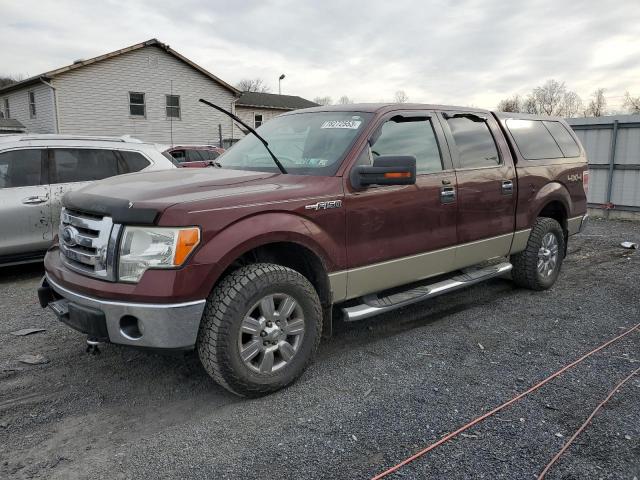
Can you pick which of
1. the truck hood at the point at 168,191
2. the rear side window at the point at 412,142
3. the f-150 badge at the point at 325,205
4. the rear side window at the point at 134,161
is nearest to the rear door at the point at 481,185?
the rear side window at the point at 412,142

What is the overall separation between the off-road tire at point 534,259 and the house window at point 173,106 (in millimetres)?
22507

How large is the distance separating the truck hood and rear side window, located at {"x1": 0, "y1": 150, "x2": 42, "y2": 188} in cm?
302

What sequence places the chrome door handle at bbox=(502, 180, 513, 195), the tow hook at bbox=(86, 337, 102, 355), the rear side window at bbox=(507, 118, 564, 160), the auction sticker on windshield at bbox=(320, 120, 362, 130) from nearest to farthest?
the tow hook at bbox=(86, 337, 102, 355)
the auction sticker on windshield at bbox=(320, 120, 362, 130)
the chrome door handle at bbox=(502, 180, 513, 195)
the rear side window at bbox=(507, 118, 564, 160)

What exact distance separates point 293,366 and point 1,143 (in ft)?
15.8

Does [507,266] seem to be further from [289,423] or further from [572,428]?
[289,423]

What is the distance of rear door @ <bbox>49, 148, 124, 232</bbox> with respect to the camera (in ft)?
20.2

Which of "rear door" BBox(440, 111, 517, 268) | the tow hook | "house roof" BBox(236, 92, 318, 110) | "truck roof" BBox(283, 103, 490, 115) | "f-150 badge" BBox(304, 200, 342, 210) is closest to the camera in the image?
the tow hook

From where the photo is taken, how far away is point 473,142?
482 cm

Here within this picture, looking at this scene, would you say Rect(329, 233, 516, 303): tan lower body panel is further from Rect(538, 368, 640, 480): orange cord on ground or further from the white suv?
the white suv

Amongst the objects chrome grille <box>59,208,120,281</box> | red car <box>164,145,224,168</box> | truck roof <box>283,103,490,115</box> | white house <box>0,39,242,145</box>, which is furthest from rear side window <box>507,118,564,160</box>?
white house <box>0,39,242,145</box>

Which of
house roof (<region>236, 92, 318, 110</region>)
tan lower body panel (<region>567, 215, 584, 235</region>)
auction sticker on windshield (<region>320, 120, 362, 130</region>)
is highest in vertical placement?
house roof (<region>236, 92, 318, 110</region>)

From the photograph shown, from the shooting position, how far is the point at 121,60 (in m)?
23.2

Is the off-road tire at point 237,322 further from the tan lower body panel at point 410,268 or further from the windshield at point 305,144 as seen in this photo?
the windshield at point 305,144

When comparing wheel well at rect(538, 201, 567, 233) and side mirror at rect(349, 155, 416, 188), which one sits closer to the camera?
side mirror at rect(349, 155, 416, 188)
